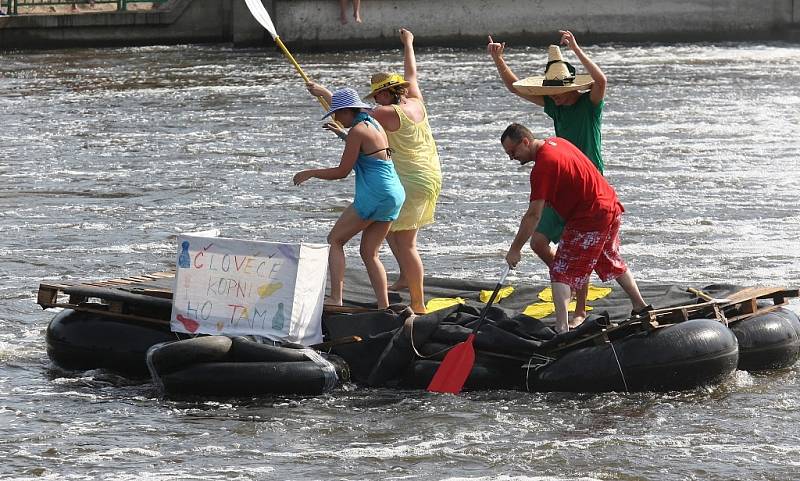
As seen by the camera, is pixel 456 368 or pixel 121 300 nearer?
pixel 456 368

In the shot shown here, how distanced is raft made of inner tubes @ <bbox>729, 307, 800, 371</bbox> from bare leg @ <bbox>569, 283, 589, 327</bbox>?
991mm

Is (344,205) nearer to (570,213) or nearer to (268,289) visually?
(268,289)

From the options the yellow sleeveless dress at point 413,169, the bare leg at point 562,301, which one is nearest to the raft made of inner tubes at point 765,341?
the bare leg at point 562,301

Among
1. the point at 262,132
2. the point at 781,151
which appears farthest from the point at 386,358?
the point at 262,132

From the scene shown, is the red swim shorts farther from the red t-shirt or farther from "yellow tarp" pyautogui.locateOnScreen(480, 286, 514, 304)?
"yellow tarp" pyautogui.locateOnScreen(480, 286, 514, 304)

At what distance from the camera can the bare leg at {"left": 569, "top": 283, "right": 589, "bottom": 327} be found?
10477 millimetres

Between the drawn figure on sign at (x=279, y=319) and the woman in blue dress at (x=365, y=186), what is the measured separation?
0.61 m

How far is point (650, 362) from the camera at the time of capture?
977 centimetres

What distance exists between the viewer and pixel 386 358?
10.1 metres

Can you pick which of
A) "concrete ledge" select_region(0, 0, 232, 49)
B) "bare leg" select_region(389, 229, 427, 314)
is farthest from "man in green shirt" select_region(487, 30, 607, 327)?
"concrete ledge" select_region(0, 0, 232, 49)

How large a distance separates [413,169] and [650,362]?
2301mm

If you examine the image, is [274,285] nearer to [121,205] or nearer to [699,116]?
[121,205]

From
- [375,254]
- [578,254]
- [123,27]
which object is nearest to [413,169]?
[375,254]

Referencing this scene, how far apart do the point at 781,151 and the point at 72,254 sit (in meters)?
11.0
